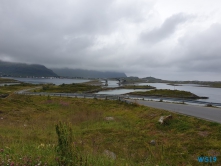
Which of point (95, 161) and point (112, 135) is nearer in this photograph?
point (95, 161)

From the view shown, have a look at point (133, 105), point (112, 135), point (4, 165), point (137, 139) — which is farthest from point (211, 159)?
point (133, 105)

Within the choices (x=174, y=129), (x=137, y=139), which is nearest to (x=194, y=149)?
(x=137, y=139)

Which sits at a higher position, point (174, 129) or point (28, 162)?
point (28, 162)

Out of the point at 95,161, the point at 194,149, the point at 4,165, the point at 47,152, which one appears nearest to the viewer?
the point at 4,165

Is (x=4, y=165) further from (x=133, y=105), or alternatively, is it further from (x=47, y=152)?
(x=133, y=105)

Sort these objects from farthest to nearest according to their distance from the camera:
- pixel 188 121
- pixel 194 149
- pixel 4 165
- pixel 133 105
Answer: pixel 133 105 < pixel 188 121 < pixel 194 149 < pixel 4 165

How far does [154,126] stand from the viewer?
14156mm

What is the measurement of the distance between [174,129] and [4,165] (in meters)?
12.0

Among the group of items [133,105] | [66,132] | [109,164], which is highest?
[66,132]

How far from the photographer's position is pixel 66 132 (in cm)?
387

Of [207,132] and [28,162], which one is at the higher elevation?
[28,162]

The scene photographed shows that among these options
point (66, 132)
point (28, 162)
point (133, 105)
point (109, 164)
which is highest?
point (66, 132)

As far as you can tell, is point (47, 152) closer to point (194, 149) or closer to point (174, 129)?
point (194, 149)

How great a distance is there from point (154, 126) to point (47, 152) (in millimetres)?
11097
